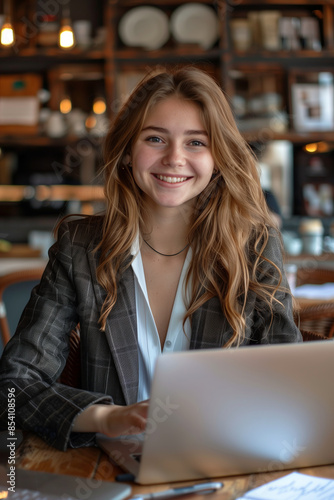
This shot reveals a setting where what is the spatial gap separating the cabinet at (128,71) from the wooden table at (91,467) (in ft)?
11.8

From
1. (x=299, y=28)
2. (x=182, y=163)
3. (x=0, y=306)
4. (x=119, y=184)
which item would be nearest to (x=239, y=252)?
(x=182, y=163)

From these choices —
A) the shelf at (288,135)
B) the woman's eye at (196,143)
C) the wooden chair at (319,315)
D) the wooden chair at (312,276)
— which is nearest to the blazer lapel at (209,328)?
the woman's eye at (196,143)

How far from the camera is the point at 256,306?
53.5 inches

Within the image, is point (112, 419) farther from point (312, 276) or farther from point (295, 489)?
point (312, 276)

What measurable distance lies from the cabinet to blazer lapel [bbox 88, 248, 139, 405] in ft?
10.5

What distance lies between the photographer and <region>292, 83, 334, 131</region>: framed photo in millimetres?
4586

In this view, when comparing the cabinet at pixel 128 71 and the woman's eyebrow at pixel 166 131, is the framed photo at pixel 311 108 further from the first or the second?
the woman's eyebrow at pixel 166 131

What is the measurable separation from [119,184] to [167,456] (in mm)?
820

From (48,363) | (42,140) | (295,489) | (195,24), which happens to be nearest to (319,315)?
(48,363)

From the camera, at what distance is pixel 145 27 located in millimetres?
4551

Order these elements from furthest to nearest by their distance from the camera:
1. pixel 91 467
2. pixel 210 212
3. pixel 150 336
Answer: pixel 210 212
pixel 150 336
pixel 91 467

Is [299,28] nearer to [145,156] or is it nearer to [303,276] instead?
[303,276]

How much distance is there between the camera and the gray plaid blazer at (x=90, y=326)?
4.13 feet

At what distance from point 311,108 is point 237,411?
13.4 ft
